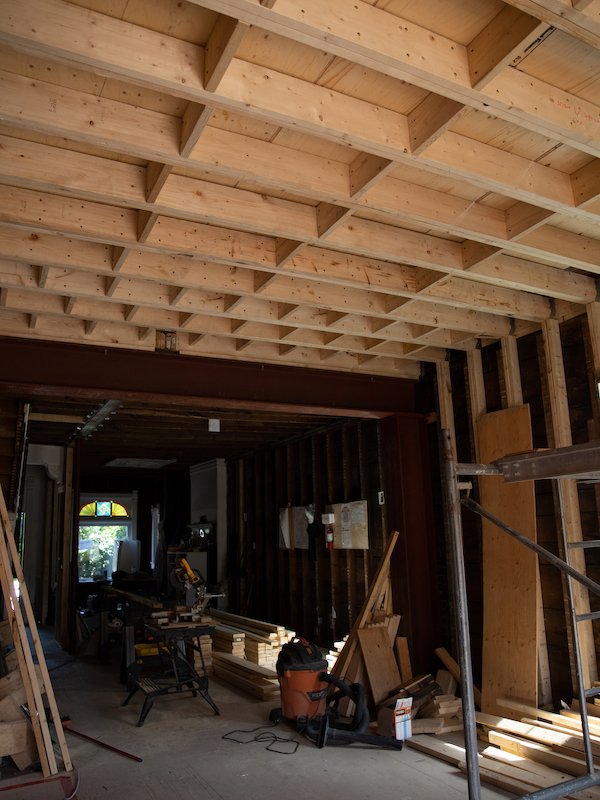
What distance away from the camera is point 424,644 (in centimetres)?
628

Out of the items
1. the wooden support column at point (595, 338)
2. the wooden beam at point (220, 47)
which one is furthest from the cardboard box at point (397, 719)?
the wooden beam at point (220, 47)

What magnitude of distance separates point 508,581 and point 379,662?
4.87ft

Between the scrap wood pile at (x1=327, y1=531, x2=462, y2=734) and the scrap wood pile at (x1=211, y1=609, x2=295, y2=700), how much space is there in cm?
103

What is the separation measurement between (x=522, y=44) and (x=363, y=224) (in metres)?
1.73

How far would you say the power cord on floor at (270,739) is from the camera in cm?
485

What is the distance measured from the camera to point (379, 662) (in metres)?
5.84

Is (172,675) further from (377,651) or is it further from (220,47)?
(220,47)

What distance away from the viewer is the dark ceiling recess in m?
5.47

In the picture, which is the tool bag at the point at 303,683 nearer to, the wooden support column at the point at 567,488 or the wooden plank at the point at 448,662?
the wooden plank at the point at 448,662

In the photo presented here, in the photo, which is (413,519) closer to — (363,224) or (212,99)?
(363,224)

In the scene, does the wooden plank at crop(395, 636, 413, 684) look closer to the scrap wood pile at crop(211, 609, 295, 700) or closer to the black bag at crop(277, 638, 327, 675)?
the black bag at crop(277, 638, 327, 675)

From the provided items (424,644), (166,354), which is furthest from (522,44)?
(424,644)

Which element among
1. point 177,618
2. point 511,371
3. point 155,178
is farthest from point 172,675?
point 155,178

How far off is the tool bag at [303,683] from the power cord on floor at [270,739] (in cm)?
21
